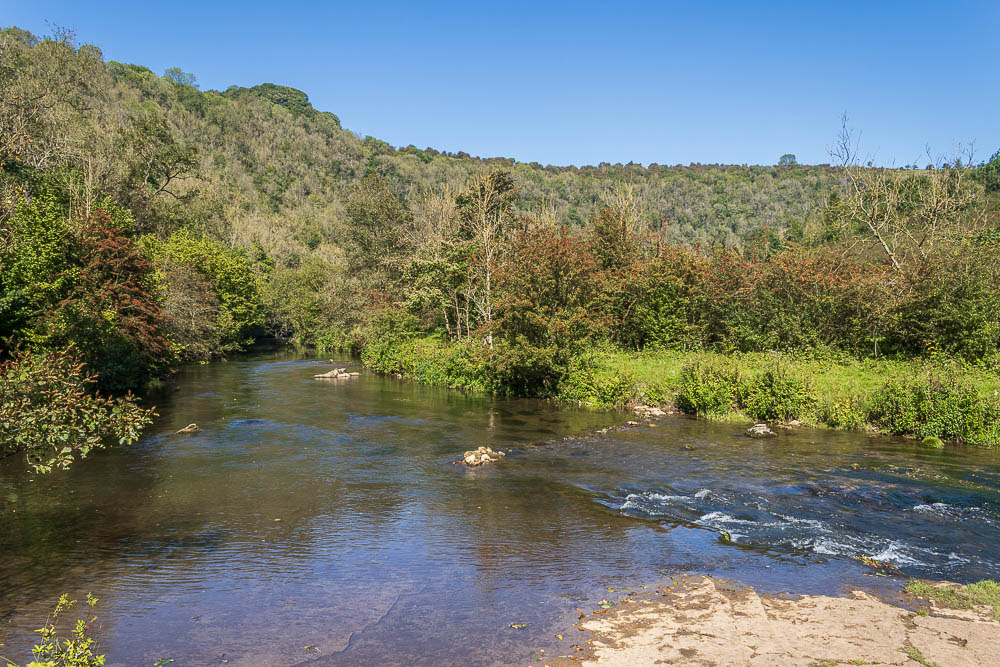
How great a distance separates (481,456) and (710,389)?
10124 millimetres

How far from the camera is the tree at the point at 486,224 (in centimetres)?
3603

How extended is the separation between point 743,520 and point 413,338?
30.5 m

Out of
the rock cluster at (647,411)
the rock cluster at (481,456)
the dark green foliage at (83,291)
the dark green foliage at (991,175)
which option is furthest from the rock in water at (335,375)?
the dark green foliage at (991,175)

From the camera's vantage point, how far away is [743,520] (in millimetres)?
12508

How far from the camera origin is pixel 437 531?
483 inches

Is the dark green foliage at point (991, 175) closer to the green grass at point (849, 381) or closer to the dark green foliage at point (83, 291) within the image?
the green grass at point (849, 381)

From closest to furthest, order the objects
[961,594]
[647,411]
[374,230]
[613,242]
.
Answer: [961,594] → [647,411] → [613,242] → [374,230]

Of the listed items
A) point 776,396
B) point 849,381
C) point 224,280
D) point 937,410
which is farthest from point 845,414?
point 224,280

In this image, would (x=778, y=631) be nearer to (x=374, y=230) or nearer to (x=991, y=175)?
(x=374, y=230)

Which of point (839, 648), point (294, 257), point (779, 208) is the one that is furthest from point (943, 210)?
point (779, 208)

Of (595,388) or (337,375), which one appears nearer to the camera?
(595,388)

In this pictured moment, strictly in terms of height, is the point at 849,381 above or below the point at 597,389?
above

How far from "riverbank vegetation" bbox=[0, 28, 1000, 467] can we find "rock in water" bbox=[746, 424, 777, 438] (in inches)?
73.2

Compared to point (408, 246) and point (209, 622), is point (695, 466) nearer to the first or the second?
point (209, 622)
